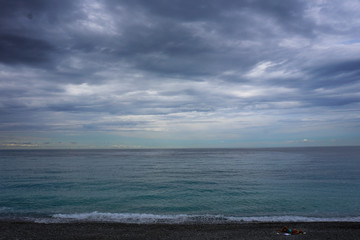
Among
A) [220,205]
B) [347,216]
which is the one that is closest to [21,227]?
[220,205]

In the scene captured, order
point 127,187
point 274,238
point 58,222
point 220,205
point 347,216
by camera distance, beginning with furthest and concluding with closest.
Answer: point 127,187, point 220,205, point 347,216, point 58,222, point 274,238

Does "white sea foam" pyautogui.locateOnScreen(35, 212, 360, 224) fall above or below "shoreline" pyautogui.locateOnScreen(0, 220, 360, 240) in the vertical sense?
below

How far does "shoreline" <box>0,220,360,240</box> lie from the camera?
1321cm

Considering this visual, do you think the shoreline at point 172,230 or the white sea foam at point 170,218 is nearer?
the shoreline at point 172,230

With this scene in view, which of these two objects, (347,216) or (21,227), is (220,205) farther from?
(21,227)

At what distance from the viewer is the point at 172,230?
14547 millimetres

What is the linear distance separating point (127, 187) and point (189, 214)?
13016mm

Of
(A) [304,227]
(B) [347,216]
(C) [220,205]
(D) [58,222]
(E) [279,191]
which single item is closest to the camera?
(A) [304,227]

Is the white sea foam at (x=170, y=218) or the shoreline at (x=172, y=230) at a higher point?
the shoreline at (x=172, y=230)

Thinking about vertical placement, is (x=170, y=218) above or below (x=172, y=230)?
below

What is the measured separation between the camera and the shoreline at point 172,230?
13.2 m

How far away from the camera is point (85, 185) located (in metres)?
31.3

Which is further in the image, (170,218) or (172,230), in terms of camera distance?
(170,218)

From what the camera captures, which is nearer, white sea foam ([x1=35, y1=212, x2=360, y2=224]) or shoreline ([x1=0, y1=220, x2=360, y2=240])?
shoreline ([x1=0, y1=220, x2=360, y2=240])
